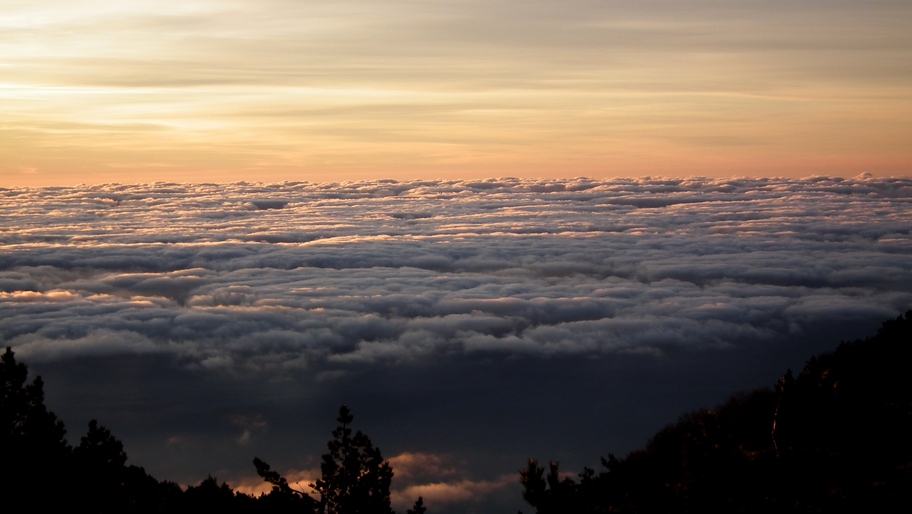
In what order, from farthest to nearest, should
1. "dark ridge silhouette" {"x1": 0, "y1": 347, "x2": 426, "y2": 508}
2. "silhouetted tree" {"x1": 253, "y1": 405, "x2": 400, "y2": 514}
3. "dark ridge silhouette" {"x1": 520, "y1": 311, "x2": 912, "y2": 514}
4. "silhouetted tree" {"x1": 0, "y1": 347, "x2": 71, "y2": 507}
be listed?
"silhouetted tree" {"x1": 253, "y1": 405, "x2": 400, "y2": 514} < "dark ridge silhouette" {"x1": 520, "y1": 311, "x2": 912, "y2": 514} < "dark ridge silhouette" {"x1": 0, "y1": 347, "x2": 426, "y2": 508} < "silhouetted tree" {"x1": 0, "y1": 347, "x2": 71, "y2": 507}

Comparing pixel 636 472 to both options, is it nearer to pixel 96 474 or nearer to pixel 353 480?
pixel 353 480

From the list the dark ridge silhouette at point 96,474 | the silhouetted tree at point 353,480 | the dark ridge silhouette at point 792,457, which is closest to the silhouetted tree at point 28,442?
the dark ridge silhouette at point 96,474

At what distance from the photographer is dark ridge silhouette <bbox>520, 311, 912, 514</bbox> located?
12.4 m

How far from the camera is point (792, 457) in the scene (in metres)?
14.8

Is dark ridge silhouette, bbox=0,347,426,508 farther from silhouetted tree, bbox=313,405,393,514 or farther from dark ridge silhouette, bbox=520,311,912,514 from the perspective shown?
dark ridge silhouette, bbox=520,311,912,514

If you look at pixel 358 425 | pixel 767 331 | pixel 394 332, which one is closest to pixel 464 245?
pixel 394 332

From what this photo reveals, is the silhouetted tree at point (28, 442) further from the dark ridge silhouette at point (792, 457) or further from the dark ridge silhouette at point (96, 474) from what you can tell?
the dark ridge silhouette at point (792, 457)

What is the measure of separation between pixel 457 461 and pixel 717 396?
30.7 m

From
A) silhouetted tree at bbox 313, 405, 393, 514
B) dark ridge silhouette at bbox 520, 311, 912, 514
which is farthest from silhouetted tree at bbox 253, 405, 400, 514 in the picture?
dark ridge silhouette at bbox 520, 311, 912, 514

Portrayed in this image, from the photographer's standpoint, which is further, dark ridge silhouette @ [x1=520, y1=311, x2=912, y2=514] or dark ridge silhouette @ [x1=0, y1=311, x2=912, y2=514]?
dark ridge silhouette @ [x1=520, y1=311, x2=912, y2=514]

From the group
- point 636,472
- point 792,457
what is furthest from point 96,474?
point 792,457

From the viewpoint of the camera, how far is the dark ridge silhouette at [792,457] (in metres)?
12.4

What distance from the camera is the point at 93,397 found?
90.8m

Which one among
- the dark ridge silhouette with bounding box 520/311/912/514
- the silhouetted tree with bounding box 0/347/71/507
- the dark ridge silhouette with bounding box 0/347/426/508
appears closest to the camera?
the silhouetted tree with bounding box 0/347/71/507
